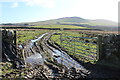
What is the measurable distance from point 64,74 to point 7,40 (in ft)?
25.8

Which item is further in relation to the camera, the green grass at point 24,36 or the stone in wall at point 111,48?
the green grass at point 24,36

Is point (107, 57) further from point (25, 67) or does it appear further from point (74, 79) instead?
→ point (25, 67)

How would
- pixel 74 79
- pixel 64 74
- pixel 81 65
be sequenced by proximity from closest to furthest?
pixel 74 79 < pixel 64 74 < pixel 81 65

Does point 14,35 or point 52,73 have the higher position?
point 14,35

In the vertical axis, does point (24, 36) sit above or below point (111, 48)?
above

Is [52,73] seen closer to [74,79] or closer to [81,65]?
[74,79]

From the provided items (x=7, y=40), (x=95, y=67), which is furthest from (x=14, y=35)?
(x=95, y=67)

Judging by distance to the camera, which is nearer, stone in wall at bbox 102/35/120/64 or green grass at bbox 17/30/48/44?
stone in wall at bbox 102/35/120/64

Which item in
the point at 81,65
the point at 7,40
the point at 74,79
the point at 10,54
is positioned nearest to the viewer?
the point at 74,79

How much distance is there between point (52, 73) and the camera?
9.34 m

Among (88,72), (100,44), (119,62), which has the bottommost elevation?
(88,72)

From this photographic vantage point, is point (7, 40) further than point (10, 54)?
Yes

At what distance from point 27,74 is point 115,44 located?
6322 millimetres

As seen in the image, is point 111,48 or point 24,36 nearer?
point 111,48
